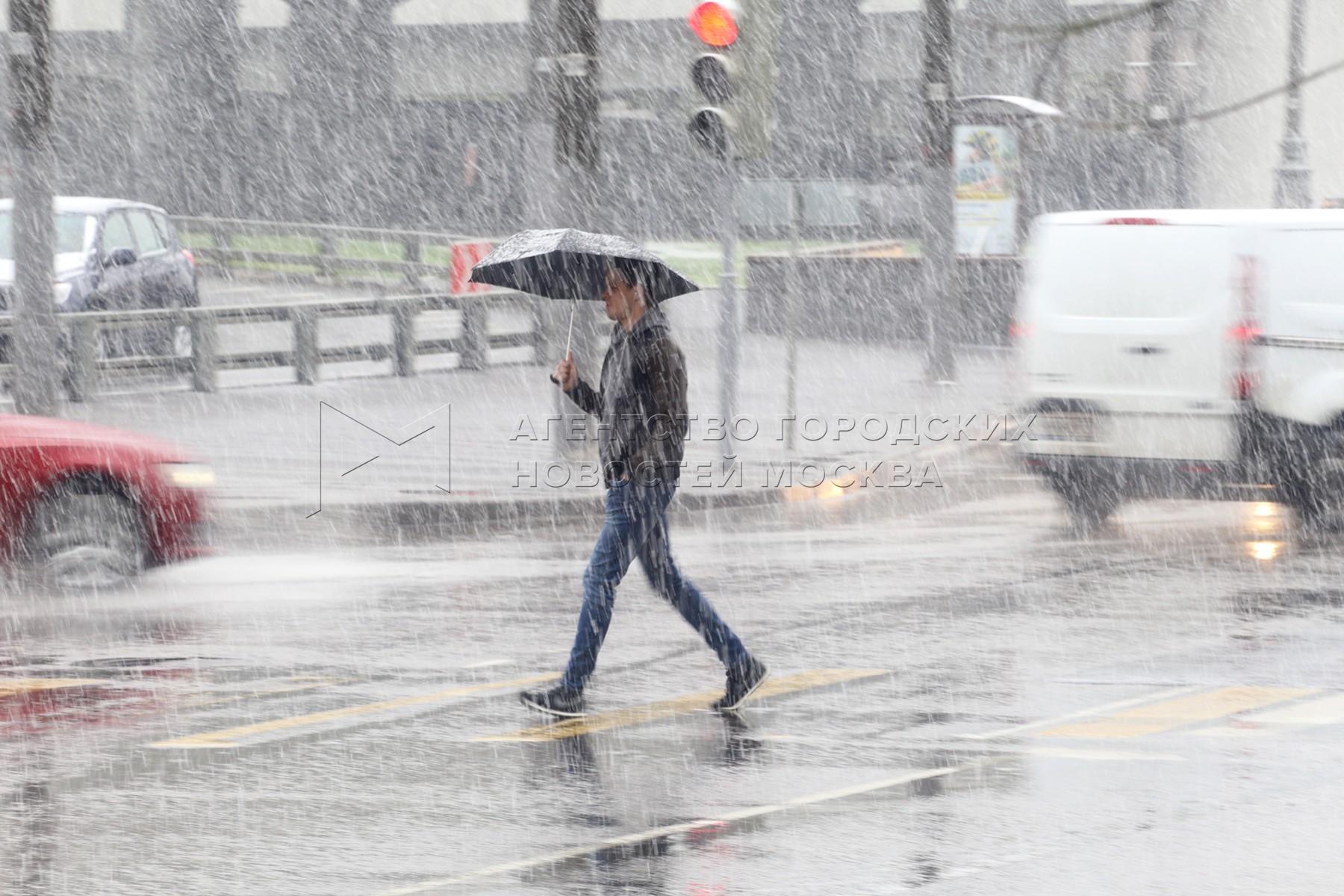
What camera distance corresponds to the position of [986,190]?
915 inches

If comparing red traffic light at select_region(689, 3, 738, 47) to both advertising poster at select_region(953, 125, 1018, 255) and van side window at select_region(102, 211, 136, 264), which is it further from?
van side window at select_region(102, 211, 136, 264)

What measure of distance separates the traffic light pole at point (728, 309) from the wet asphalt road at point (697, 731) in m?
3.44

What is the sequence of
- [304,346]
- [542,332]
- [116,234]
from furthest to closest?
1. [116,234]
2. [304,346]
3. [542,332]

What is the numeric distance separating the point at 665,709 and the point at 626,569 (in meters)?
0.58

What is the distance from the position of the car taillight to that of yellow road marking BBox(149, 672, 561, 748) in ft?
18.7

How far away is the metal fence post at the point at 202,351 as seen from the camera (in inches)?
806

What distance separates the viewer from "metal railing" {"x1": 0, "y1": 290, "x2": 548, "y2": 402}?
1944 centimetres

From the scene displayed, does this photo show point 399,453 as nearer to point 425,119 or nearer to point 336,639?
point 336,639

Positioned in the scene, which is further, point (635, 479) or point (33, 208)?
point (33, 208)

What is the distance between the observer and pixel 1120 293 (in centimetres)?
1286

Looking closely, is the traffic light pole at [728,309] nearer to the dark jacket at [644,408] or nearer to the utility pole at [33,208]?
the utility pole at [33,208]

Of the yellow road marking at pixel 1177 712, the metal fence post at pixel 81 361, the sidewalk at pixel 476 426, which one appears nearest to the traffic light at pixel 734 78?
the sidewalk at pixel 476 426

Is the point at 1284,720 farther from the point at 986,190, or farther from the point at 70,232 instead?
the point at 70,232

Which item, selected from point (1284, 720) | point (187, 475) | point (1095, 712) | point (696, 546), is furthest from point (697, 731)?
point (696, 546)
